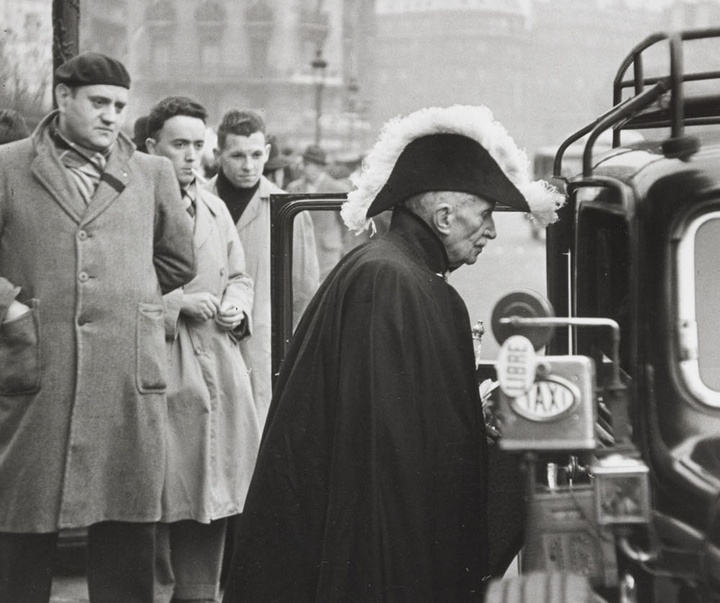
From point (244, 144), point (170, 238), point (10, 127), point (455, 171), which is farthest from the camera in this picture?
point (244, 144)

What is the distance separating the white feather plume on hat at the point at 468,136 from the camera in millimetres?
3777

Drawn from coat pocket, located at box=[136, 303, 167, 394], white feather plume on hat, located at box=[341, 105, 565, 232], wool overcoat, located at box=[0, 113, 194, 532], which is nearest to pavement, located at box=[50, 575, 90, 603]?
wool overcoat, located at box=[0, 113, 194, 532]

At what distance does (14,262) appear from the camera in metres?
4.77

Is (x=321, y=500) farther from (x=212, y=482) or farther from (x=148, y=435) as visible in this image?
(x=212, y=482)

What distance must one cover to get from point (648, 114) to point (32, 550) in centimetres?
262

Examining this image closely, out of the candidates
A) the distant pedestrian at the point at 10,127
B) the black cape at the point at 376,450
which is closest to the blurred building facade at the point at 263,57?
the distant pedestrian at the point at 10,127

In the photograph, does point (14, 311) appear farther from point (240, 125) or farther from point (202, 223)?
point (240, 125)

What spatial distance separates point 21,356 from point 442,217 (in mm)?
1723

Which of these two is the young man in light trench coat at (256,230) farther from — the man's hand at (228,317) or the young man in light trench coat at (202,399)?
the man's hand at (228,317)

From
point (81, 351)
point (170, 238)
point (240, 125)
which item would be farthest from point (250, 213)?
point (81, 351)

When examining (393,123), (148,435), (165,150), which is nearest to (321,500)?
(393,123)

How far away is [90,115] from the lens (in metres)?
4.91

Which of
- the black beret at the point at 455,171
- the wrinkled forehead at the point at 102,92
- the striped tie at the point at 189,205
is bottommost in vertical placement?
the black beret at the point at 455,171

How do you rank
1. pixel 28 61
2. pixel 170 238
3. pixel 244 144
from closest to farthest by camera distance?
pixel 170 238, pixel 244 144, pixel 28 61
